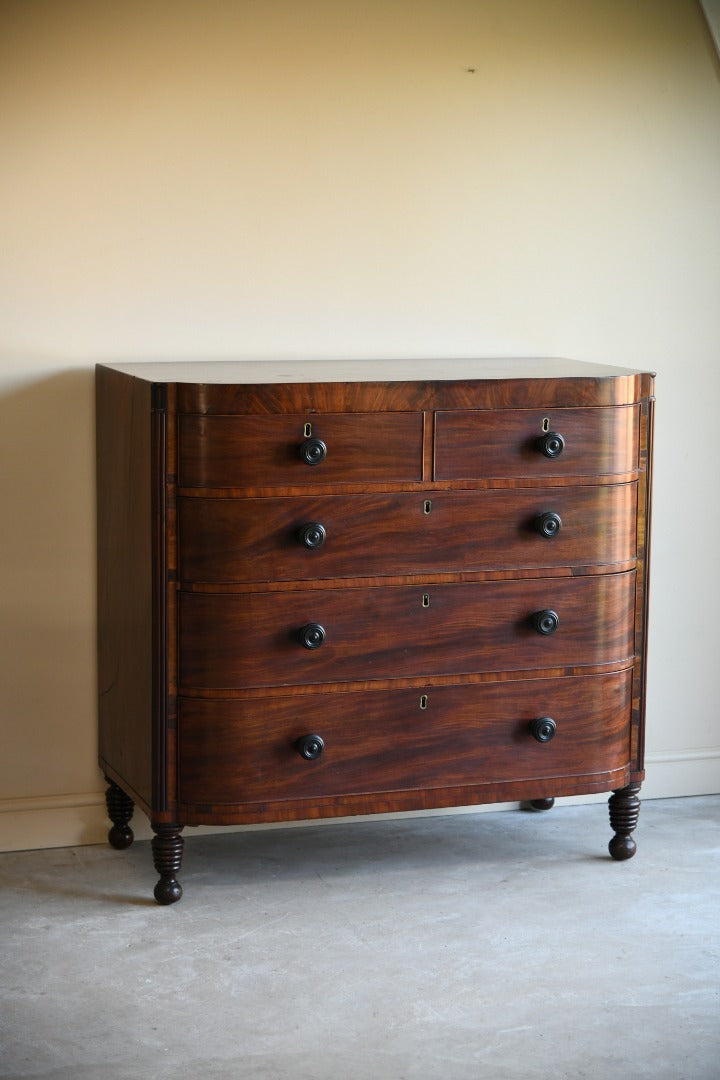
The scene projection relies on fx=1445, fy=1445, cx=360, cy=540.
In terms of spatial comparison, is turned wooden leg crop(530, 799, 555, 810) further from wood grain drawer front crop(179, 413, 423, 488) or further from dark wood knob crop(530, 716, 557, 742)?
wood grain drawer front crop(179, 413, 423, 488)

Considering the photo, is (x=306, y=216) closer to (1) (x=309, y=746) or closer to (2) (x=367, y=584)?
(2) (x=367, y=584)

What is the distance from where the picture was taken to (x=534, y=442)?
298 cm

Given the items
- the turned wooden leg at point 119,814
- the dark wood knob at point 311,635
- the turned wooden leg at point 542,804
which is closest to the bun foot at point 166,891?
the turned wooden leg at point 119,814

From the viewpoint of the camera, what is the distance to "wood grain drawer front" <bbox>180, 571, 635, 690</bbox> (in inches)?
113

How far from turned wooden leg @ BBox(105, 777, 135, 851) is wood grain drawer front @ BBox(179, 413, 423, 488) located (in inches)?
33.2

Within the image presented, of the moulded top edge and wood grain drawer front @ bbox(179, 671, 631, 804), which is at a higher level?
the moulded top edge

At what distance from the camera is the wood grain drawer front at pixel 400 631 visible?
9.41ft

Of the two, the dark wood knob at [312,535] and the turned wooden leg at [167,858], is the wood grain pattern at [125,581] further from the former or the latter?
the dark wood knob at [312,535]

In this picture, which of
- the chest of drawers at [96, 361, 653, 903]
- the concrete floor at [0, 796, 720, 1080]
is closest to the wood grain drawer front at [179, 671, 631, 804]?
the chest of drawers at [96, 361, 653, 903]

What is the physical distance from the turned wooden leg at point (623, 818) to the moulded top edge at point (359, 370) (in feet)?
3.09

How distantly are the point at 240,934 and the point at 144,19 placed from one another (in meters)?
1.95

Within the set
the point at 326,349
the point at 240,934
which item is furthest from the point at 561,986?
the point at 326,349

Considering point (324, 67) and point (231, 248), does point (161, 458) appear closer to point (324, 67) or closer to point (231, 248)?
point (231, 248)

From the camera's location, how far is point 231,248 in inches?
129
